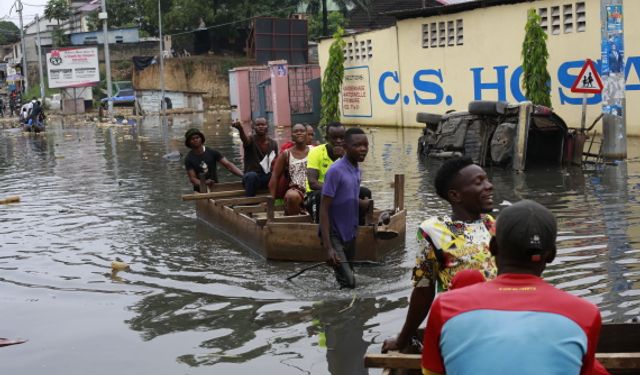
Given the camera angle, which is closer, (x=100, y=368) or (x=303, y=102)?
(x=100, y=368)

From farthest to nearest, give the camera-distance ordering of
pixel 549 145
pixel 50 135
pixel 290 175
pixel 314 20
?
1. pixel 314 20
2. pixel 50 135
3. pixel 549 145
4. pixel 290 175

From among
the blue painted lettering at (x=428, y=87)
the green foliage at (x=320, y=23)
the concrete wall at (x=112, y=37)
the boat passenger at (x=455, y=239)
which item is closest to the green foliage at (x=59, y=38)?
the concrete wall at (x=112, y=37)

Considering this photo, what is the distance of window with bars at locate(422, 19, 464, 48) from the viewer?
28875 millimetres

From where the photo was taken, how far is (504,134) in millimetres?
18406

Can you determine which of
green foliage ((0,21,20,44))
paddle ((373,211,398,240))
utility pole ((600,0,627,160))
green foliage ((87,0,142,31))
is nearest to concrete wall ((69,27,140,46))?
green foliage ((87,0,142,31))

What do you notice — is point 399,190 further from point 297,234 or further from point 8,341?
point 8,341

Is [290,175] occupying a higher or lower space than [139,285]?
higher

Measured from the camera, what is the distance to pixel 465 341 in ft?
9.39

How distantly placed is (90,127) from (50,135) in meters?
5.80

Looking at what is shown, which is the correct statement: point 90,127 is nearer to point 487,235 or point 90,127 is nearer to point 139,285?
point 139,285

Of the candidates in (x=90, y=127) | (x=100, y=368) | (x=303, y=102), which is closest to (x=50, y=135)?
(x=90, y=127)

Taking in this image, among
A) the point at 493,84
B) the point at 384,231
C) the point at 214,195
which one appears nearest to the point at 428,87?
the point at 493,84

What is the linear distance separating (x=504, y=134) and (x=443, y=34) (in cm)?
1198

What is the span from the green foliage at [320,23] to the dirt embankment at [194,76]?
545cm
